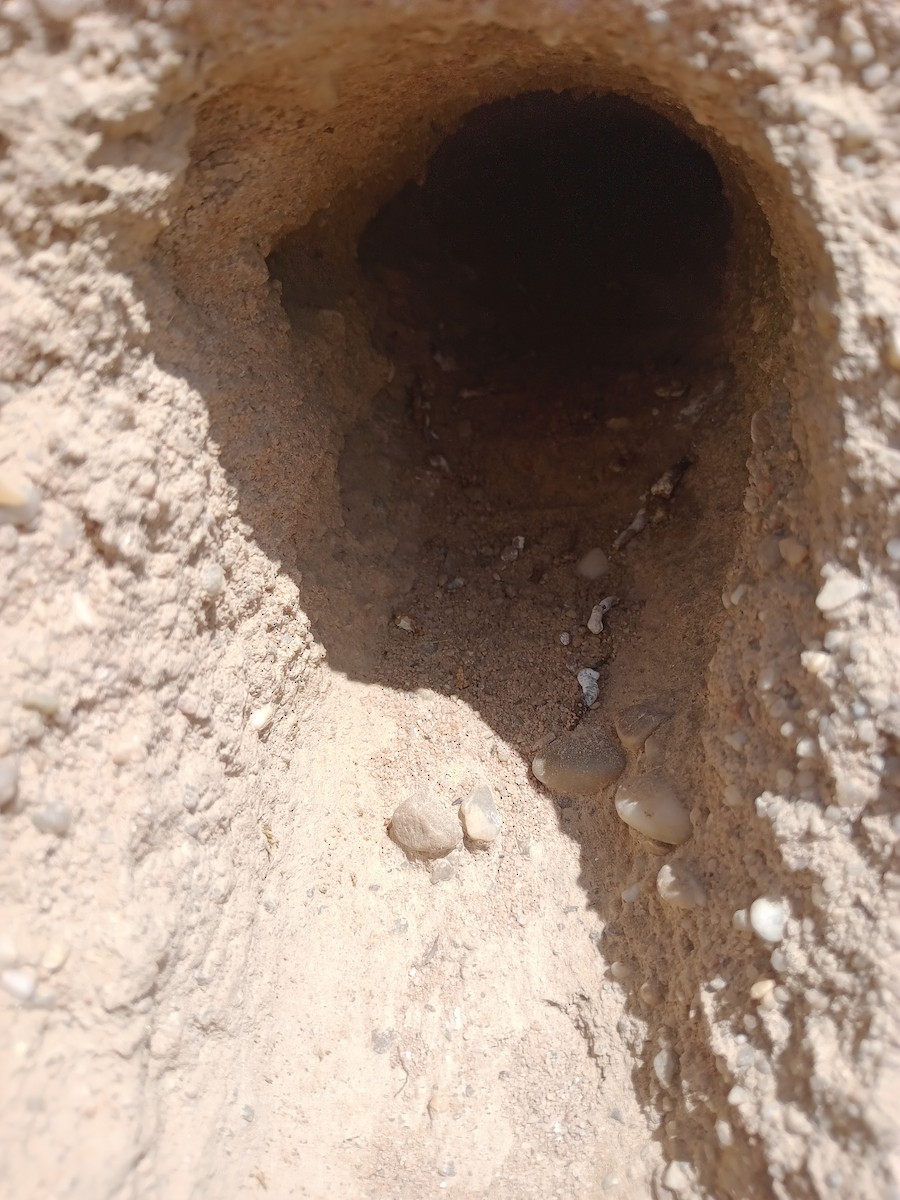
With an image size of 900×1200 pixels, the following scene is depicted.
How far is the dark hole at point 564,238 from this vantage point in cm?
189

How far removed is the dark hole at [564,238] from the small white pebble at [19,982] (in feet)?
4.95

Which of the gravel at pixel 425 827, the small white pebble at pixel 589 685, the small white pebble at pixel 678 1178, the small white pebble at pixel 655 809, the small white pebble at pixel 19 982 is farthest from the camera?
the small white pebble at pixel 589 685

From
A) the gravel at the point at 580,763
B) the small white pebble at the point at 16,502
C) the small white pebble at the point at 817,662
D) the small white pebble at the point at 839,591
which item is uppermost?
the small white pebble at the point at 16,502

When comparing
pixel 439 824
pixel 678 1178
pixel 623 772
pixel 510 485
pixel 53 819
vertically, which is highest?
pixel 53 819

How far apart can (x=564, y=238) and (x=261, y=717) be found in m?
1.53

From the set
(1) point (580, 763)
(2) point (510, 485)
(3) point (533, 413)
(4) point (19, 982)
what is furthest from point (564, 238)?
(4) point (19, 982)

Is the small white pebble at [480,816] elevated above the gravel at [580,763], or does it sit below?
below

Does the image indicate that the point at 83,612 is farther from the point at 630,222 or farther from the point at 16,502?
the point at 630,222

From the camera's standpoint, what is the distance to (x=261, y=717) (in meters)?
1.41

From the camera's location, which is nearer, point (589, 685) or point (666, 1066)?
point (666, 1066)

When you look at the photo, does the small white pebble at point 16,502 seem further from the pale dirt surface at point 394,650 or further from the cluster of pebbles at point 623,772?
the cluster of pebbles at point 623,772

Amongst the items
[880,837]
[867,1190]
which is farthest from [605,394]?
[867,1190]

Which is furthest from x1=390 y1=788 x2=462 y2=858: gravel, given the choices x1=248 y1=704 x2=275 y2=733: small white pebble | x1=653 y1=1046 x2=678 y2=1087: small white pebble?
x1=653 y1=1046 x2=678 y2=1087: small white pebble

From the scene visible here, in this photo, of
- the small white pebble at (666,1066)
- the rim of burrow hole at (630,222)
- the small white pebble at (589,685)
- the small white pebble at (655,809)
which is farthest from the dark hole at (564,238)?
the small white pebble at (666,1066)
